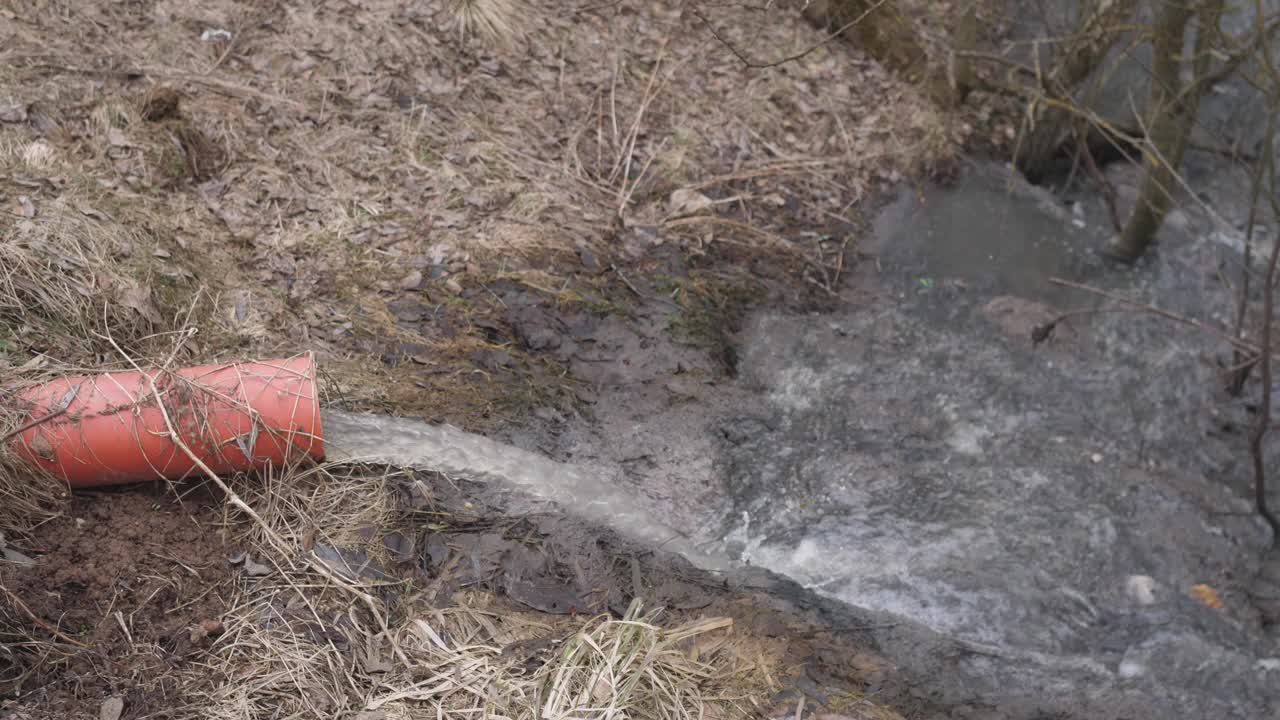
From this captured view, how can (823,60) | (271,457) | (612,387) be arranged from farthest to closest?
(823,60) → (612,387) → (271,457)

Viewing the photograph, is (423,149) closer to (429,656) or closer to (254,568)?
(254,568)

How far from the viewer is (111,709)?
2562 millimetres

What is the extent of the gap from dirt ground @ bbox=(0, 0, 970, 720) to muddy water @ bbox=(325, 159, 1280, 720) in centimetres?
23

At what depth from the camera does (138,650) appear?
2727 mm

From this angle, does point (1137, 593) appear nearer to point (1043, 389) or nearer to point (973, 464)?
point (973, 464)

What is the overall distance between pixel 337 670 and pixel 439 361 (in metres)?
1.53

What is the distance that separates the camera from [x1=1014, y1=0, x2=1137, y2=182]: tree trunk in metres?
5.45

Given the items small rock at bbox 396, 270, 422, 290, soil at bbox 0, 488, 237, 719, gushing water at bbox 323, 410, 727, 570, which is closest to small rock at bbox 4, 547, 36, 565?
soil at bbox 0, 488, 237, 719

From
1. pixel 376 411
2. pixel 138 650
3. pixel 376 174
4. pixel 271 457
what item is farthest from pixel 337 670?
pixel 376 174

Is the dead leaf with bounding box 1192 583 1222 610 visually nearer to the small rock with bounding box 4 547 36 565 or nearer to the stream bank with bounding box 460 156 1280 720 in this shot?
the stream bank with bounding box 460 156 1280 720

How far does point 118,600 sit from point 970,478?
138 inches

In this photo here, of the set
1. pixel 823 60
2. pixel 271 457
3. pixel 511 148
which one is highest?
pixel 823 60

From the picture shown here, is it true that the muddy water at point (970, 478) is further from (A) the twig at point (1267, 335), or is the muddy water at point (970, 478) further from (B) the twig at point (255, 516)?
(B) the twig at point (255, 516)

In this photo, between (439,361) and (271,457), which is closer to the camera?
(271,457)
